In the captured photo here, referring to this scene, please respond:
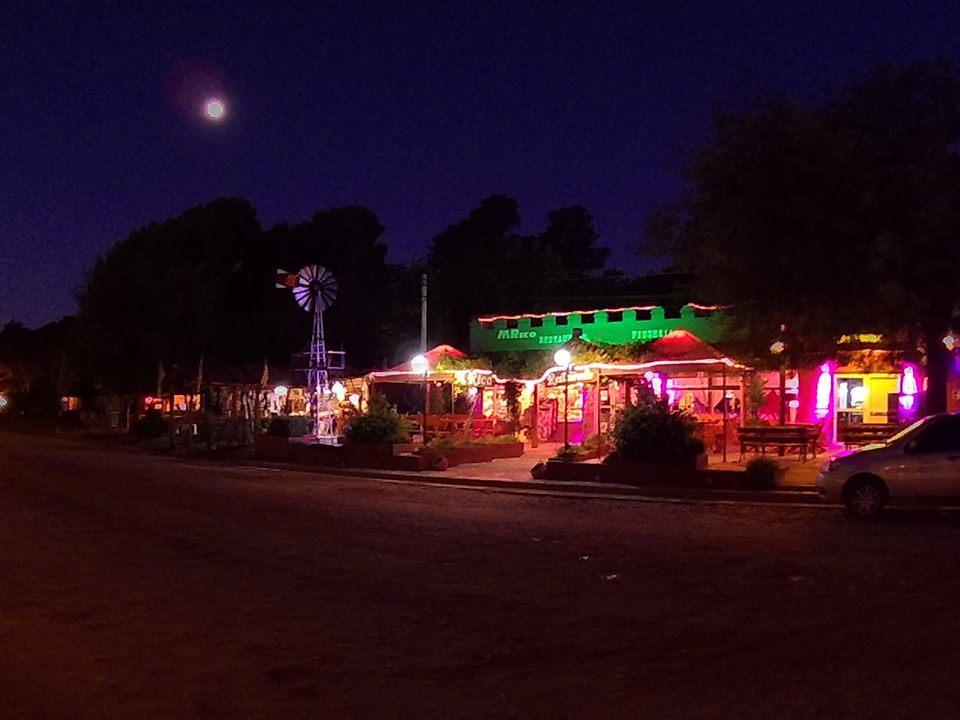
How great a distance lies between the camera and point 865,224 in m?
18.8

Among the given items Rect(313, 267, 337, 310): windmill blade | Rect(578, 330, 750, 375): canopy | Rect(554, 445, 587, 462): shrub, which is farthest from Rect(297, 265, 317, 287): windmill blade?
Rect(554, 445, 587, 462): shrub

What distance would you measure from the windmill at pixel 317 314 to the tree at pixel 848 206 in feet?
55.2

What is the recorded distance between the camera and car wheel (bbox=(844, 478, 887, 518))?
1536 centimetres

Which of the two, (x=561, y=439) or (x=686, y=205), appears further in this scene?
(x=561, y=439)

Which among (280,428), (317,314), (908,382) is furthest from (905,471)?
(317,314)

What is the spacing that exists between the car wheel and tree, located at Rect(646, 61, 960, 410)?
14.0 feet

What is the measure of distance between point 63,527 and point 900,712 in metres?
11.7

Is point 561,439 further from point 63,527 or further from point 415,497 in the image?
point 63,527

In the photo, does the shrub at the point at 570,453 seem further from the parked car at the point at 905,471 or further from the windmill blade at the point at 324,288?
the windmill blade at the point at 324,288

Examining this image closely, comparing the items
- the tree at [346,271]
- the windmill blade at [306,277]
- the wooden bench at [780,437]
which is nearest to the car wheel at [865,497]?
the wooden bench at [780,437]

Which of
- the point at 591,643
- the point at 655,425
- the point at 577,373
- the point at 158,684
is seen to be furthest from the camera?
the point at 577,373

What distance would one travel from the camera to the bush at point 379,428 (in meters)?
26.8

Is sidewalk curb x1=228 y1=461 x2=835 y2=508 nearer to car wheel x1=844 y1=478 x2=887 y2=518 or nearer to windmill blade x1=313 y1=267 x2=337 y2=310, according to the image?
car wheel x1=844 y1=478 x2=887 y2=518

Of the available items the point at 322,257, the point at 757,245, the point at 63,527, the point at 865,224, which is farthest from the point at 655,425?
the point at 322,257
